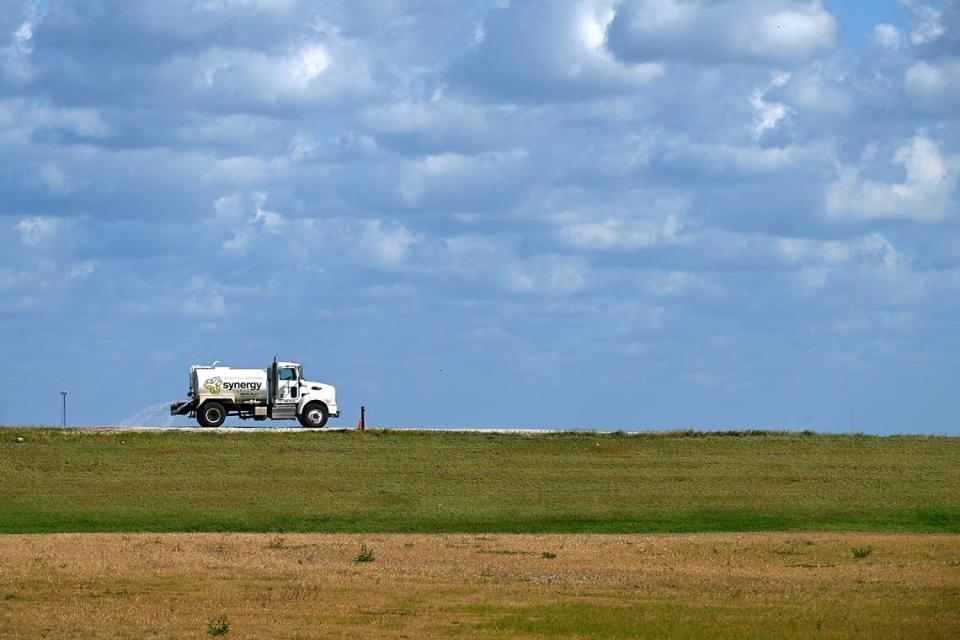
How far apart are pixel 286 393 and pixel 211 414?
3797mm

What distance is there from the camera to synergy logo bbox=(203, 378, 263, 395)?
2827 inches

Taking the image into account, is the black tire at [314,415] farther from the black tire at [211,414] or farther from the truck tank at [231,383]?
the black tire at [211,414]

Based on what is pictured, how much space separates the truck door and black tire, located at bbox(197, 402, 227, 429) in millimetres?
2667

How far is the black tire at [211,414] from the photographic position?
7162 cm

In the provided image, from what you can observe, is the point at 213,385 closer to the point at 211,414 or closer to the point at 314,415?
the point at 211,414

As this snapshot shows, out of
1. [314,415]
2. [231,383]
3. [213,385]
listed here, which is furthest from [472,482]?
[213,385]

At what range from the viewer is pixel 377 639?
23219mm

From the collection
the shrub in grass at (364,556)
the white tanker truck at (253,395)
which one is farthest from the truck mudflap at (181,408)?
the shrub in grass at (364,556)

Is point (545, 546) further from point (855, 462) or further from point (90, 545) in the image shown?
point (855, 462)

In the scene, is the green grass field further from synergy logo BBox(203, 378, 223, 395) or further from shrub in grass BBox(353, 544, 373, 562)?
shrub in grass BBox(353, 544, 373, 562)

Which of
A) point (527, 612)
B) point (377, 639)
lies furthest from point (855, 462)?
point (377, 639)

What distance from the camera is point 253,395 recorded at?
7212 cm

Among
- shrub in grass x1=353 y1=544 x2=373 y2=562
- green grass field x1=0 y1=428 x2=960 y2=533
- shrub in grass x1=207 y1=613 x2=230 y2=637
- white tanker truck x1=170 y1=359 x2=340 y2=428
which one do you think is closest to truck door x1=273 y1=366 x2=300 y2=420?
white tanker truck x1=170 y1=359 x2=340 y2=428

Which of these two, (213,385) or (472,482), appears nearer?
(472,482)
